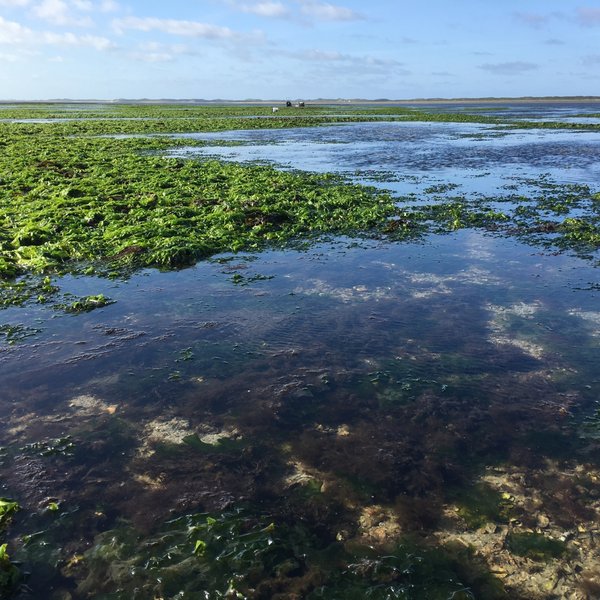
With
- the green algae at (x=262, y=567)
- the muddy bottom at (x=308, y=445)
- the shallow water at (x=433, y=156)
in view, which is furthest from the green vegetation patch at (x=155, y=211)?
the green algae at (x=262, y=567)

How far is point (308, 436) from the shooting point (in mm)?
5359

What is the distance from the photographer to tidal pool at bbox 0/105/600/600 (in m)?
3.86

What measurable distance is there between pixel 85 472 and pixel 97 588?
142 cm

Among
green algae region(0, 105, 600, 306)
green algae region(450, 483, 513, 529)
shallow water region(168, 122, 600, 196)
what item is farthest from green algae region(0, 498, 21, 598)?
shallow water region(168, 122, 600, 196)

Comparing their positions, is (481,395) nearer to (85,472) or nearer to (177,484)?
(177,484)

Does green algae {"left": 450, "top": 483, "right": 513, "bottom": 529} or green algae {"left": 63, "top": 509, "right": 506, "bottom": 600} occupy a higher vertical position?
green algae {"left": 450, "top": 483, "right": 513, "bottom": 529}

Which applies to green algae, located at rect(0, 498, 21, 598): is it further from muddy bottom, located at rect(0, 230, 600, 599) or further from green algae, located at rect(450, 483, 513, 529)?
green algae, located at rect(450, 483, 513, 529)

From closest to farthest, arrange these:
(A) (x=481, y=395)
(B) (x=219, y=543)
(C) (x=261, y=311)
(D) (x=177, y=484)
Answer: (B) (x=219, y=543)
(D) (x=177, y=484)
(A) (x=481, y=395)
(C) (x=261, y=311)

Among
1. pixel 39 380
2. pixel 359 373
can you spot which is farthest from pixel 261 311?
pixel 39 380

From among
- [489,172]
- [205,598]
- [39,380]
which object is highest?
[489,172]

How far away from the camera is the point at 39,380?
643 centimetres

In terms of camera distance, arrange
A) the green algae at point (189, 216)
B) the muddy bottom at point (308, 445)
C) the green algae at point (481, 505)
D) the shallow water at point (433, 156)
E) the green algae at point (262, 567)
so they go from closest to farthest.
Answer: the green algae at point (262, 567) → the muddy bottom at point (308, 445) → the green algae at point (481, 505) → the green algae at point (189, 216) → the shallow water at point (433, 156)

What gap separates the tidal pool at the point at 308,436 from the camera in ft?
12.7

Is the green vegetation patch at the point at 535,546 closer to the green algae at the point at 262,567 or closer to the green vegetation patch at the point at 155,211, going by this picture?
the green algae at the point at 262,567
